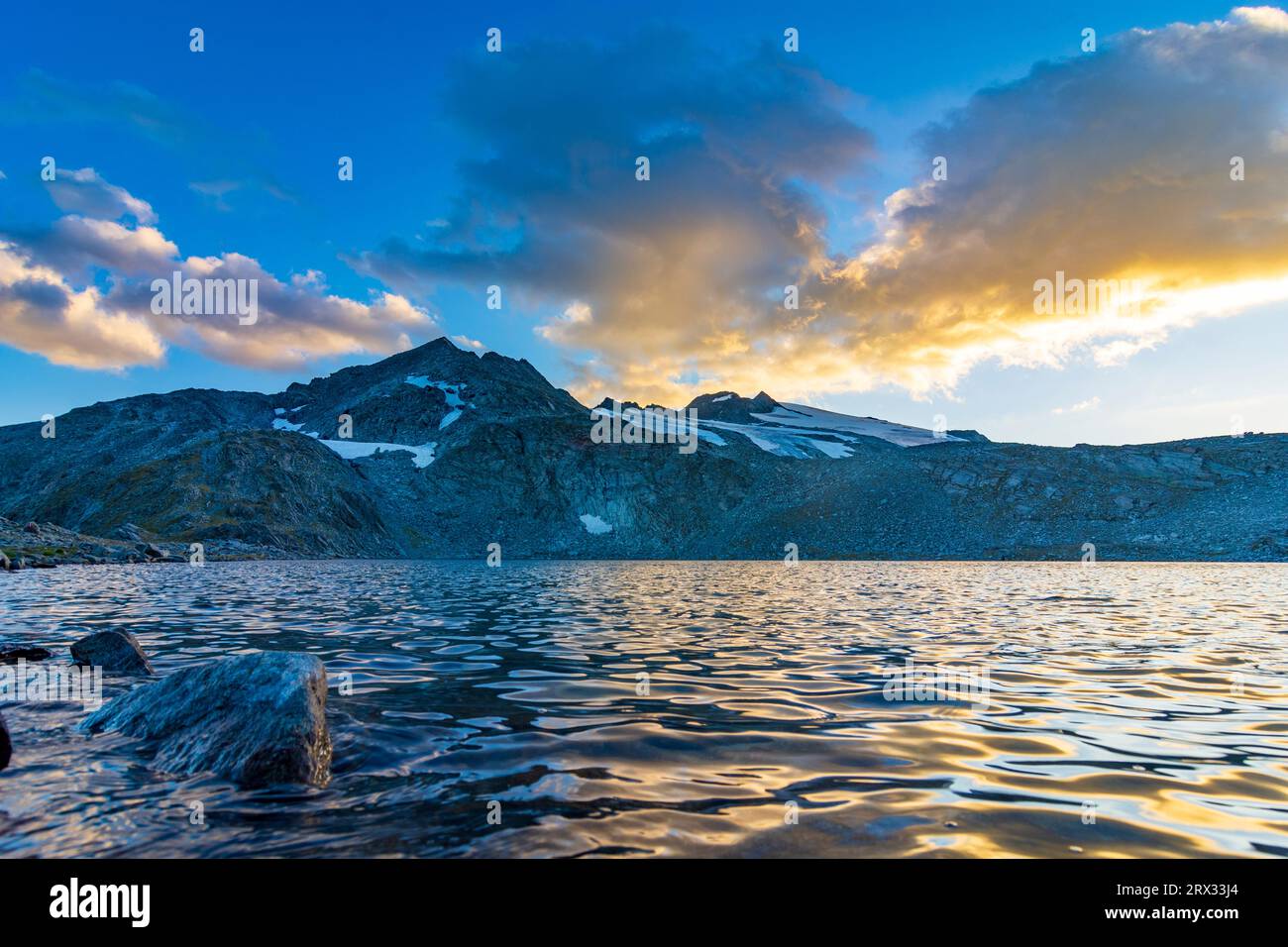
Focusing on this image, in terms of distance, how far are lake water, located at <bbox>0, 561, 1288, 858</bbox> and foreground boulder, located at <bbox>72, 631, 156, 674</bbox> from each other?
54cm

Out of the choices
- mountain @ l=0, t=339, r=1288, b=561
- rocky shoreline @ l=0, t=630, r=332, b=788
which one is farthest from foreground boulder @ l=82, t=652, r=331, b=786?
mountain @ l=0, t=339, r=1288, b=561

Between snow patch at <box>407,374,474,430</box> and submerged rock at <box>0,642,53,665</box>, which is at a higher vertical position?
snow patch at <box>407,374,474,430</box>

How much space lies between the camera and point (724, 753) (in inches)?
321

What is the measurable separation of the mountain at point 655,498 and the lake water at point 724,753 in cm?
8667

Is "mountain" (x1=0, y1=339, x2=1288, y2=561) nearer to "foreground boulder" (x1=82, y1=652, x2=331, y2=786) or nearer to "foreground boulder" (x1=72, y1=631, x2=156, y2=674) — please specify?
"foreground boulder" (x1=72, y1=631, x2=156, y2=674)

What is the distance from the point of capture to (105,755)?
26.7ft

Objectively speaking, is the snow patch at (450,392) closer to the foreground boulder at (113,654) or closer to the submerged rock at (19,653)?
the submerged rock at (19,653)

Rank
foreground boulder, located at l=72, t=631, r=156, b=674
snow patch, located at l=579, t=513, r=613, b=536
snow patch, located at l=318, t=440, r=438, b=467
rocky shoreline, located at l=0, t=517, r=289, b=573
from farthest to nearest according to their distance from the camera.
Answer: snow patch, located at l=318, t=440, r=438, b=467
snow patch, located at l=579, t=513, r=613, b=536
rocky shoreline, located at l=0, t=517, r=289, b=573
foreground boulder, located at l=72, t=631, r=156, b=674

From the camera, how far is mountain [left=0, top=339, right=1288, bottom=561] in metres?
103

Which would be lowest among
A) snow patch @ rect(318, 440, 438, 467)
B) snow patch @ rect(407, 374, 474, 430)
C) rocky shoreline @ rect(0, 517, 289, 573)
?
rocky shoreline @ rect(0, 517, 289, 573)

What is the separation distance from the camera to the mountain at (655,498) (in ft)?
337

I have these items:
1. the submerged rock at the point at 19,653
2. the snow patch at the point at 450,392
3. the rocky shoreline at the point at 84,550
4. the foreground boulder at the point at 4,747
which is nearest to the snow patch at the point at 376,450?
the snow patch at the point at 450,392

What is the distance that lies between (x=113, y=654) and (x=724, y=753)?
12.3m

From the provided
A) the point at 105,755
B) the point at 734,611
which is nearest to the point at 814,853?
the point at 105,755
